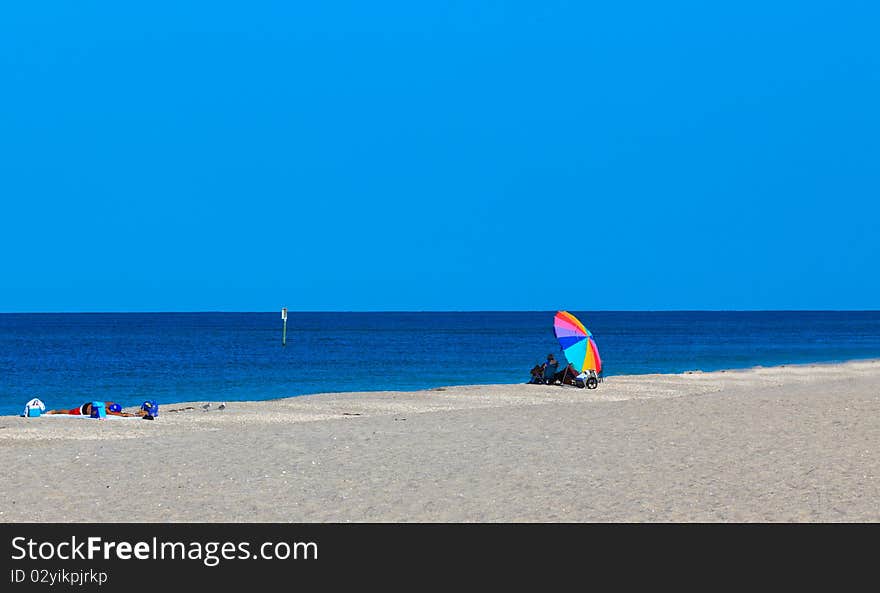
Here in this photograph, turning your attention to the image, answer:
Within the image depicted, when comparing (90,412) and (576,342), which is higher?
(576,342)

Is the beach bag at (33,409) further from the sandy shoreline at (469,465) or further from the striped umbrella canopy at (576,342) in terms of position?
the striped umbrella canopy at (576,342)

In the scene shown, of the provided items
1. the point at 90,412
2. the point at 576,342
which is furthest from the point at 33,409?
the point at 576,342

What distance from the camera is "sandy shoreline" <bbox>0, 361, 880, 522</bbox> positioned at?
11438 mm

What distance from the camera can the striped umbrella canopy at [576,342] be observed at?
109 feet

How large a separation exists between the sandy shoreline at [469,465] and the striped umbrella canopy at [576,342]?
7.87m

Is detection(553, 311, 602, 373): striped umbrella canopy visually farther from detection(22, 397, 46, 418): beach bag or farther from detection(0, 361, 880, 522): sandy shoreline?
detection(22, 397, 46, 418): beach bag

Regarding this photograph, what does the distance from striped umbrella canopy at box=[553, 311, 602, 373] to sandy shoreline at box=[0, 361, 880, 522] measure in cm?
787

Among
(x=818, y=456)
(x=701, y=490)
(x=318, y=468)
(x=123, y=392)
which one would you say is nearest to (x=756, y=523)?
(x=701, y=490)

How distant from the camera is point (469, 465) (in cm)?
1480

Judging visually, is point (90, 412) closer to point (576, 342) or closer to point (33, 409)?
point (33, 409)

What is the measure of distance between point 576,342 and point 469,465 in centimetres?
1949

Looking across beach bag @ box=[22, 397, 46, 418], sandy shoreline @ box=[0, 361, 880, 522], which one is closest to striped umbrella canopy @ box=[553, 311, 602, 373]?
sandy shoreline @ box=[0, 361, 880, 522]

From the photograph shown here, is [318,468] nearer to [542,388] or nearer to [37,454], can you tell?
[37,454]

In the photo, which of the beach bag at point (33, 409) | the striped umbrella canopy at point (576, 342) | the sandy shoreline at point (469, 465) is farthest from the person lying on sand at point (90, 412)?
the striped umbrella canopy at point (576, 342)
